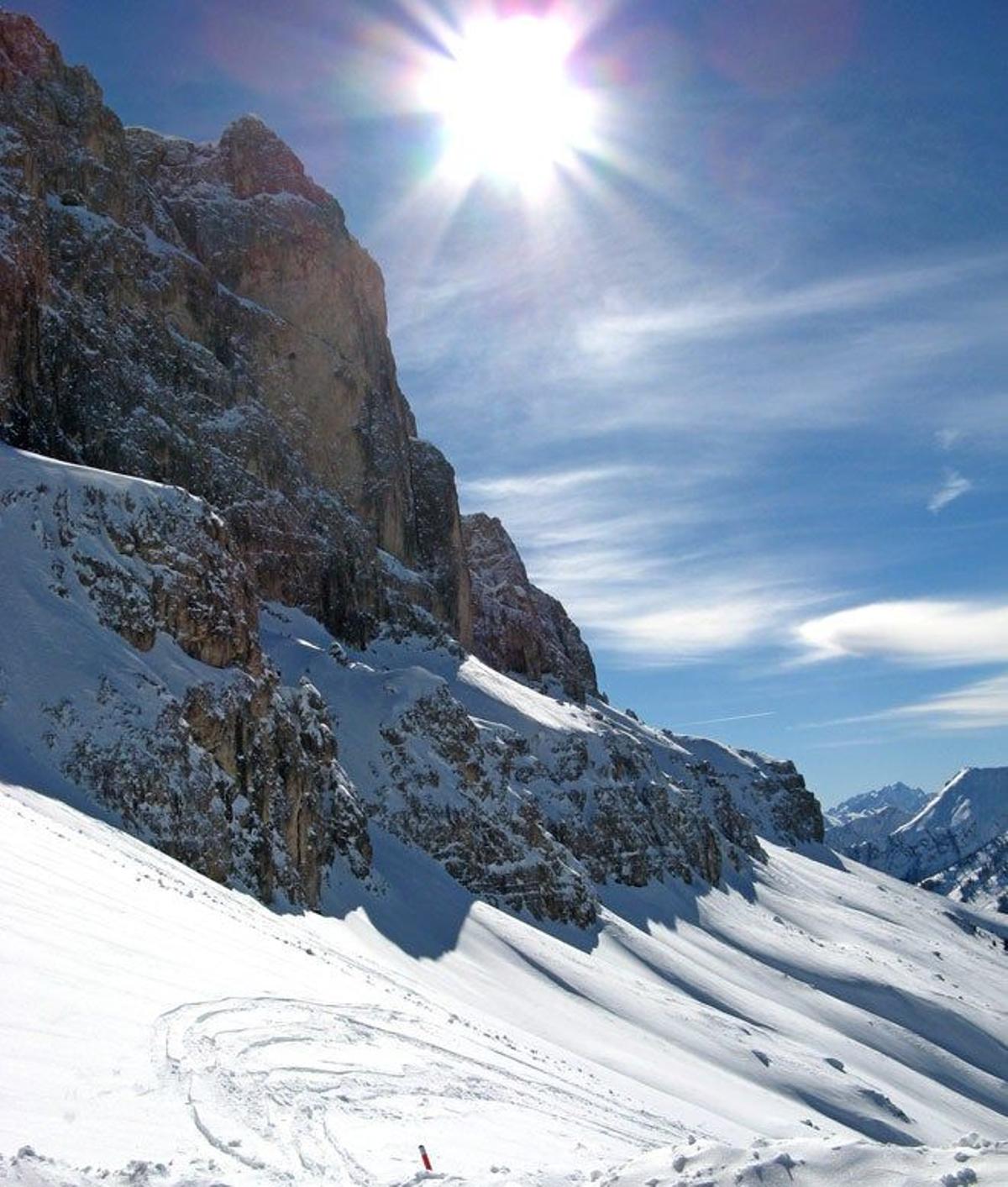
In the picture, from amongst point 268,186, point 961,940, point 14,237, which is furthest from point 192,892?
point 961,940

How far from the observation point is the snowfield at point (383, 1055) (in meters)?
8.97

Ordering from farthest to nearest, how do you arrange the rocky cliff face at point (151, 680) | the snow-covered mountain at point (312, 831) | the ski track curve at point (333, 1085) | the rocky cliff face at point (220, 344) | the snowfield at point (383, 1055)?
the rocky cliff face at point (220, 344)
the rocky cliff face at point (151, 680)
the snow-covered mountain at point (312, 831)
the ski track curve at point (333, 1085)
the snowfield at point (383, 1055)

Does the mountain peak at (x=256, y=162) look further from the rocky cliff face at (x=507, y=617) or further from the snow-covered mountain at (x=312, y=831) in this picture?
the rocky cliff face at (x=507, y=617)

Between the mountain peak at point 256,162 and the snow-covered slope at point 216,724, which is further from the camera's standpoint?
the mountain peak at point 256,162

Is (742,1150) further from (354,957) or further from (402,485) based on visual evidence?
(402,485)

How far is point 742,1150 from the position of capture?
8.94 m

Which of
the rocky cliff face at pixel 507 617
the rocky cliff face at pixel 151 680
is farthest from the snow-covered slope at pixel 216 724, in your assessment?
the rocky cliff face at pixel 507 617

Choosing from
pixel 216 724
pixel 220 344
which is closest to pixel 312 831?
pixel 216 724

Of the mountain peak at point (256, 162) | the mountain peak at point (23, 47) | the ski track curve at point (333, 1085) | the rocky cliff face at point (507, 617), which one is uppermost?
the mountain peak at point (256, 162)

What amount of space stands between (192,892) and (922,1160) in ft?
63.4

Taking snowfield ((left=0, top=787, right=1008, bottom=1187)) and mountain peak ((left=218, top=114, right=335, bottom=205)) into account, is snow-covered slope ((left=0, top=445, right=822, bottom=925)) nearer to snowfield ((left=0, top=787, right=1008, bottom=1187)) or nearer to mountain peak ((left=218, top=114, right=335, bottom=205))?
snowfield ((left=0, top=787, right=1008, bottom=1187))

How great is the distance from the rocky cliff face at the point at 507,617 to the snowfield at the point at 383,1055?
215ft

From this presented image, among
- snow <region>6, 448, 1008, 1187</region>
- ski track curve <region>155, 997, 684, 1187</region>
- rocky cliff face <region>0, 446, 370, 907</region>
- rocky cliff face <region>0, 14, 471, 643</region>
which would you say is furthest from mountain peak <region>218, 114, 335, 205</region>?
ski track curve <region>155, 997, 684, 1187</region>

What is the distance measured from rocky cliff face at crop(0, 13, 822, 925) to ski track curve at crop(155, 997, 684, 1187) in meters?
16.1
